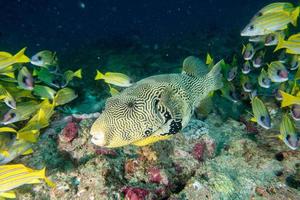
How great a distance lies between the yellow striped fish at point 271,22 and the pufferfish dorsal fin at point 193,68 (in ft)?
8.39

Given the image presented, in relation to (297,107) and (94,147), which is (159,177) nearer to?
(94,147)

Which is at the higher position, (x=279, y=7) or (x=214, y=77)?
(x=279, y=7)

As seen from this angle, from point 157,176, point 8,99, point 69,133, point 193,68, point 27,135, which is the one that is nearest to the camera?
point 193,68

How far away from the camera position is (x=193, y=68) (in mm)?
3863

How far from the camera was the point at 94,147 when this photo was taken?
13.8 feet

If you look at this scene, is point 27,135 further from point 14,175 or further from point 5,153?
point 14,175

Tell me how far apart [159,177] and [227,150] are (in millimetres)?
1881

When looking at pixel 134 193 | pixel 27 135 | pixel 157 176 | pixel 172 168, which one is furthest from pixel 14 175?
pixel 172 168

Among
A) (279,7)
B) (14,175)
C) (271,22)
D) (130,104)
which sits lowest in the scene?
(14,175)

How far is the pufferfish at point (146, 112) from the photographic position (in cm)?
257

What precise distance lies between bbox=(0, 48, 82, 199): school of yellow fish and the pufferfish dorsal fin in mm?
2091

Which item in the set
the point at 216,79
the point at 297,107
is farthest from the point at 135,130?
the point at 297,107

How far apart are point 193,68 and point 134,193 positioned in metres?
1.73

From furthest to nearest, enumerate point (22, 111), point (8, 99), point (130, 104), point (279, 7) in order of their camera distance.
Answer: point (279, 7) → point (22, 111) → point (8, 99) → point (130, 104)
